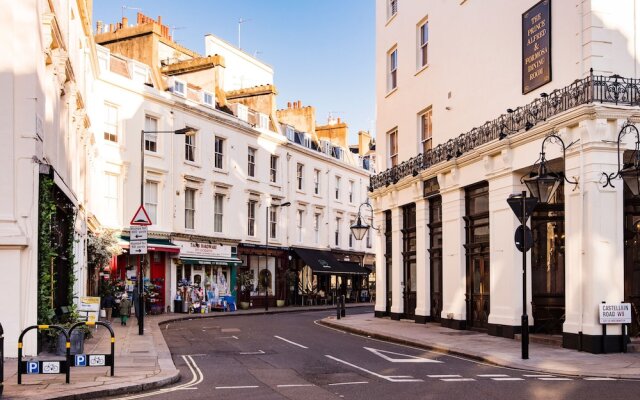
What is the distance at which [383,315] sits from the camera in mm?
32875

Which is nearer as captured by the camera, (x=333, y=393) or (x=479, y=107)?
(x=333, y=393)

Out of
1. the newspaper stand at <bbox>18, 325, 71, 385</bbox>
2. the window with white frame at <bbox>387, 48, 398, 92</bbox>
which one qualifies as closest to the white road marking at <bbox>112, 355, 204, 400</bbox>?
the newspaper stand at <bbox>18, 325, 71, 385</bbox>

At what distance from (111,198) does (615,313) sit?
25.0 meters

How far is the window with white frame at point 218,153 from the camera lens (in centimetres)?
4331

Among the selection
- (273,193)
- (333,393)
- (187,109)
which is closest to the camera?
(333,393)

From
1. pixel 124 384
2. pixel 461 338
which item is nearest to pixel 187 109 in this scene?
pixel 461 338

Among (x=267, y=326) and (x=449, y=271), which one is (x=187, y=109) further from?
(x=449, y=271)

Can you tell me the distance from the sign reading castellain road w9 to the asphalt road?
11.1 ft

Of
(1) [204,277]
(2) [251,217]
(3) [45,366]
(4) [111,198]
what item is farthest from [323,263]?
(3) [45,366]

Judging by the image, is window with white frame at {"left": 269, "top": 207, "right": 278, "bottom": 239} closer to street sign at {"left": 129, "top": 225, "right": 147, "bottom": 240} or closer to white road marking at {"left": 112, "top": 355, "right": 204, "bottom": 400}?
street sign at {"left": 129, "top": 225, "right": 147, "bottom": 240}

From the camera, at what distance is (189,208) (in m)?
41.1

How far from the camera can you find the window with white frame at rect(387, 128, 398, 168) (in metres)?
32.1

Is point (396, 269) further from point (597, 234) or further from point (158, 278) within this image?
point (597, 234)

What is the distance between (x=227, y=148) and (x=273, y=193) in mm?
6127
